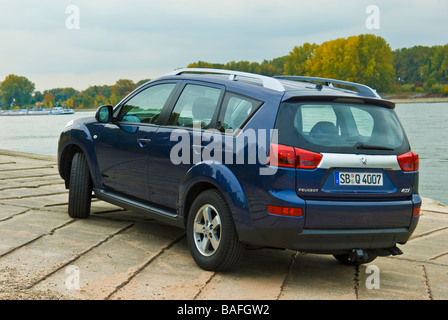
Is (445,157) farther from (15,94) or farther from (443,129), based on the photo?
(15,94)

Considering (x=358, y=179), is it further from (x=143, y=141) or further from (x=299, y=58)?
(x=299, y=58)

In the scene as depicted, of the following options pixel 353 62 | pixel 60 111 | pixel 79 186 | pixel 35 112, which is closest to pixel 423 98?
pixel 353 62

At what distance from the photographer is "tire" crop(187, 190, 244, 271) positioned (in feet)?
15.9

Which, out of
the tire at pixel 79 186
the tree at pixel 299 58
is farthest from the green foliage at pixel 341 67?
the tire at pixel 79 186

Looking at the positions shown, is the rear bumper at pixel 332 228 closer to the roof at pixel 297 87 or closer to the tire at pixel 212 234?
the tire at pixel 212 234

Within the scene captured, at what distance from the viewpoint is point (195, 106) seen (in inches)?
217

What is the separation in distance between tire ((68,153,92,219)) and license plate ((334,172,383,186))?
10.7ft

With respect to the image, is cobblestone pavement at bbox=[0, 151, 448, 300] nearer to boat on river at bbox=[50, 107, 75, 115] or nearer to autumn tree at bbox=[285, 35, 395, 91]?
autumn tree at bbox=[285, 35, 395, 91]

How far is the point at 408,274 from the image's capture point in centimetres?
557

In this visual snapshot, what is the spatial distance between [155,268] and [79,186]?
6.81 ft

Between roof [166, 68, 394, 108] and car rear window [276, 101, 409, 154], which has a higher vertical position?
roof [166, 68, 394, 108]

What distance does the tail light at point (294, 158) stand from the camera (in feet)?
14.8

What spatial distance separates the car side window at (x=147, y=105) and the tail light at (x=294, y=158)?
A: 173 cm

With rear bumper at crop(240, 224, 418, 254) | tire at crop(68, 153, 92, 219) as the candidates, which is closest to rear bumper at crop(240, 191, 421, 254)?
rear bumper at crop(240, 224, 418, 254)
